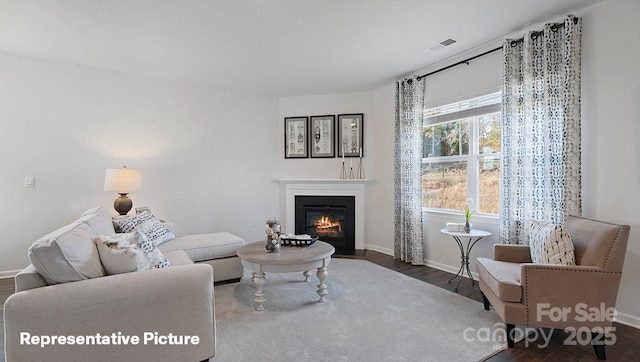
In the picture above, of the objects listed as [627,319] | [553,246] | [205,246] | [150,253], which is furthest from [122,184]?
[627,319]

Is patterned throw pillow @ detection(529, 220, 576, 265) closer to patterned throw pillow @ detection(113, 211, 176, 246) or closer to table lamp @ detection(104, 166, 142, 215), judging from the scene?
patterned throw pillow @ detection(113, 211, 176, 246)

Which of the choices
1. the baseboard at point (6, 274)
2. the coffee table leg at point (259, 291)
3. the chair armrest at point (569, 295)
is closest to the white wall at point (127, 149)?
the baseboard at point (6, 274)

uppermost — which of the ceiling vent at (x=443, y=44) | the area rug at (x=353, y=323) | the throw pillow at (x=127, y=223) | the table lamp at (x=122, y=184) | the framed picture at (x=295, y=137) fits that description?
the ceiling vent at (x=443, y=44)

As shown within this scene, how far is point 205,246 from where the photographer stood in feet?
10.8

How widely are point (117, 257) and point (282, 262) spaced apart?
1.28 m

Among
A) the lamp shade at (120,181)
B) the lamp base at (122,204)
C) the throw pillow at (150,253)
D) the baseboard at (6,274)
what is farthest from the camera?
the lamp base at (122,204)

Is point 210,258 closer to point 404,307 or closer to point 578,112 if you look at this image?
point 404,307

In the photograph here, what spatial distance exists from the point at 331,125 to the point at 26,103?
4.16 metres

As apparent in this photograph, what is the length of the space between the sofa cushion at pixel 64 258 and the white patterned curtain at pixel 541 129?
3.56 m

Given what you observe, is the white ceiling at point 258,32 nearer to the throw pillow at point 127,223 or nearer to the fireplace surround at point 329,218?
the throw pillow at point 127,223

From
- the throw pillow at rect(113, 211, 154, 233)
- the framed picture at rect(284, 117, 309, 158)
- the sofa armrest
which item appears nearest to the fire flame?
the framed picture at rect(284, 117, 309, 158)

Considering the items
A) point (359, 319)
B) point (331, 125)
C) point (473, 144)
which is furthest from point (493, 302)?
point (331, 125)

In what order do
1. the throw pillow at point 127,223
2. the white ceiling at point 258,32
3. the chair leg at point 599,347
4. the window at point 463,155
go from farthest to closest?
the window at point 463,155
the throw pillow at point 127,223
the white ceiling at point 258,32
the chair leg at point 599,347

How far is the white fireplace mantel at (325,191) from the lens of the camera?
16.7 feet
